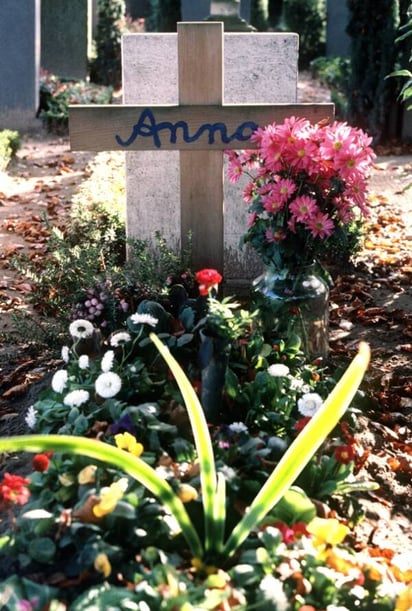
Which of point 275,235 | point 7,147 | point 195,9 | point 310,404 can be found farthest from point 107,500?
point 195,9

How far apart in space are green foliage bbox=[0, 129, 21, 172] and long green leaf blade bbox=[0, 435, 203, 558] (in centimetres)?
660

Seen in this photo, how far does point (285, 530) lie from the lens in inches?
87.3

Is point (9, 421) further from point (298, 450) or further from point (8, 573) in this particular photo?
point (298, 450)

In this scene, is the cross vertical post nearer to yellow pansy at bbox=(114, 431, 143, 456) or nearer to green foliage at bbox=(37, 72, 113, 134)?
yellow pansy at bbox=(114, 431, 143, 456)

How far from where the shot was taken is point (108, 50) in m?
14.4

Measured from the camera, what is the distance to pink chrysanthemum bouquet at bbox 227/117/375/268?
331 centimetres

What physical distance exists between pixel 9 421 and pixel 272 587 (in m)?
1.65

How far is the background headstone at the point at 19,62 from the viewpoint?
32.4ft

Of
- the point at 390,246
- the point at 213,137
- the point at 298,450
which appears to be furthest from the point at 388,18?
the point at 298,450

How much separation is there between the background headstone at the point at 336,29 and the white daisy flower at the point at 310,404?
46.4 feet

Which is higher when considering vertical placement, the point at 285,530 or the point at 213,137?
Answer: the point at 213,137

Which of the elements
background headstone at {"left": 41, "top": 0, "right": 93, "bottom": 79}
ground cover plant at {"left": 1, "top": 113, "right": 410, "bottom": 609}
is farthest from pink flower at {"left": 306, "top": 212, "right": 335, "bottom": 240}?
background headstone at {"left": 41, "top": 0, "right": 93, "bottom": 79}

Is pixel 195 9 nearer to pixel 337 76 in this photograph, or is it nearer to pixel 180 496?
pixel 337 76

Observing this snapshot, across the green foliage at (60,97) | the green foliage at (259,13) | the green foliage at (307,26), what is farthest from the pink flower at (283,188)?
the green foliage at (259,13)
